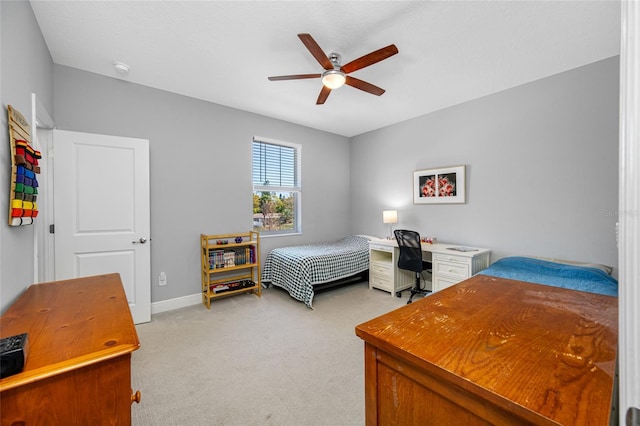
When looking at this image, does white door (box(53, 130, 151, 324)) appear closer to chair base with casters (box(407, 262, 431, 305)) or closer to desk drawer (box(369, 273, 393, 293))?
desk drawer (box(369, 273, 393, 293))

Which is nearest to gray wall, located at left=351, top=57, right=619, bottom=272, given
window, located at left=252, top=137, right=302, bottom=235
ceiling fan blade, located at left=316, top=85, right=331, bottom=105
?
window, located at left=252, top=137, right=302, bottom=235

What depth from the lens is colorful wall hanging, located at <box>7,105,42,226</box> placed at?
1.46m

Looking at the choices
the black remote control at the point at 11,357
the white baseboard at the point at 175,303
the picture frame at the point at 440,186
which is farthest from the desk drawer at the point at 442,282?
the black remote control at the point at 11,357

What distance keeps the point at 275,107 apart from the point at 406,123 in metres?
2.07

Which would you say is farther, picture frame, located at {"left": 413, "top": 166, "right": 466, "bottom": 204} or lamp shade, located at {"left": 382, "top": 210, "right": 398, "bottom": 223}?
lamp shade, located at {"left": 382, "top": 210, "right": 398, "bottom": 223}

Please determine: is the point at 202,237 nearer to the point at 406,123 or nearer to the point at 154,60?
the point at 154,60

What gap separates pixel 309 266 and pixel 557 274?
2.51 metres

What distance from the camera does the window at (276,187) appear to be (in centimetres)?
Result: 424

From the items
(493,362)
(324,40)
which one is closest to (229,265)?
(324,40)

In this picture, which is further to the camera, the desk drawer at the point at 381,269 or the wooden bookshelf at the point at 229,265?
the desk drawer at the point at 381,269

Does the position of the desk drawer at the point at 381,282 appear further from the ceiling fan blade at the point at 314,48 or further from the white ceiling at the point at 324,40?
the ceiling fan blade at the point at 314,48

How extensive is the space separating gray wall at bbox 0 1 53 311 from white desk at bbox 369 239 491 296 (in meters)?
3.61

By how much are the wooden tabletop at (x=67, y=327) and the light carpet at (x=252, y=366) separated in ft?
2.59

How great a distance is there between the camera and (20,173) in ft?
4.97
